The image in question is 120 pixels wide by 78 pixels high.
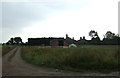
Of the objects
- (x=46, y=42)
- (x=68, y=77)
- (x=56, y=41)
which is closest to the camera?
(x=68, y=77)

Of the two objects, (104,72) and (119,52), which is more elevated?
(119,52)

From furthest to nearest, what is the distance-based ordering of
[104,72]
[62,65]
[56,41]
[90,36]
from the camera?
1. [90,36]
2. [56,41]
3. [62,65]
4. [104,72]

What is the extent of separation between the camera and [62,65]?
16.3 m

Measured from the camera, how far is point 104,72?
13945mm

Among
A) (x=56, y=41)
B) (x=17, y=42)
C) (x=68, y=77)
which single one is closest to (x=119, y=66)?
(x=68, y=77)

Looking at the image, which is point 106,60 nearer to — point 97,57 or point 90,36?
point 97,57

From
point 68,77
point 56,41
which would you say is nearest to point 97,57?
point 68,77

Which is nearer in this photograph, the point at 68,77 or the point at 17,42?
the point at 68,77

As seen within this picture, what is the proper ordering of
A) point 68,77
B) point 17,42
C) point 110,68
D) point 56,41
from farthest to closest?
point 17,42 < point 56,41 < point 110,68 < point 68,77

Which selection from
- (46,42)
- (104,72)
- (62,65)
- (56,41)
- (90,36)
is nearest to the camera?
(104,72)

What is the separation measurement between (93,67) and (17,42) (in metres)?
142

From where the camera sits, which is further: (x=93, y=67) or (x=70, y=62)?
(x=70, y=62)

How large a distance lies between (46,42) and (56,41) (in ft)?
54.1

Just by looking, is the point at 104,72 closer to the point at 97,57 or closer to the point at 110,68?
the point at 110,68
